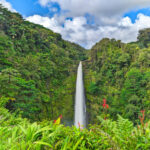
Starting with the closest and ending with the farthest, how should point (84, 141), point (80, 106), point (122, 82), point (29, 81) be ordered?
point (84, 141) < point (29, 81) < point (80, 106) < point (122, 82)

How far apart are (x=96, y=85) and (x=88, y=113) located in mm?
6631

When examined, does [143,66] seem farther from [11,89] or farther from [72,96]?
[11,89]

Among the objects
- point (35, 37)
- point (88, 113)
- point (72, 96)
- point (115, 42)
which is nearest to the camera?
point (88, 113)

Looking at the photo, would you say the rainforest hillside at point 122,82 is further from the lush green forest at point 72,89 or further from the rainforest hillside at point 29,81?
the rainforest hillside at point 29,81

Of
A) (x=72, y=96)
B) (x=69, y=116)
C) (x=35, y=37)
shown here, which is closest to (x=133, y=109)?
(x=69, y=116)

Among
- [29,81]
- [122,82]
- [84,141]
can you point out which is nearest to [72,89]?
[122,82]

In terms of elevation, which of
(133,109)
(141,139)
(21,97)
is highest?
(141,139)

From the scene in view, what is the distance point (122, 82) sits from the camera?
1869 cm

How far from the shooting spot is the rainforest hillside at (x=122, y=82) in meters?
14.0

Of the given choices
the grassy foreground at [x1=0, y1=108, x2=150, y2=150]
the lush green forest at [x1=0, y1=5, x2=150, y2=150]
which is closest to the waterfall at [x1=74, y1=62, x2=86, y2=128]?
the lush green forest at [x1=0, y1=5, x2=150, y2=150]

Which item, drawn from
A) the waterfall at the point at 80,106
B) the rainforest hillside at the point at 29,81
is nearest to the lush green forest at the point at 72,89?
the rainforest hillside at the point at 29,81

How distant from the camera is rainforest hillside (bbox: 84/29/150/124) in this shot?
45.9 ft

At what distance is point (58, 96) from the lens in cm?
1702

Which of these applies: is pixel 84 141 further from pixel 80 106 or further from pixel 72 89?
pixel 72 89
